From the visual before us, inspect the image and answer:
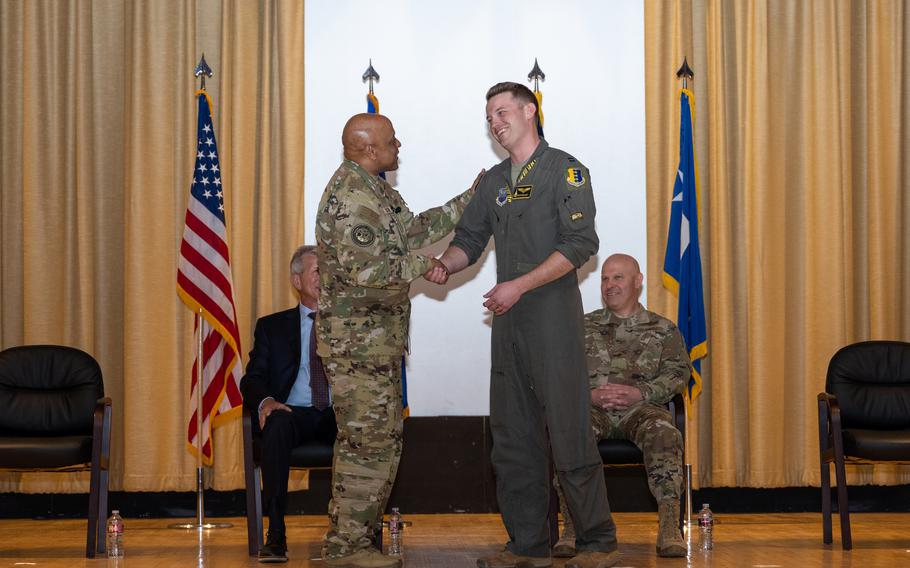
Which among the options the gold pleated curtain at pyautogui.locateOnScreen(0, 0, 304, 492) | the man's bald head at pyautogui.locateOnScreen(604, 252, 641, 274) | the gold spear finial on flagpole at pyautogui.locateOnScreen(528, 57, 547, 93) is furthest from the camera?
the gold pleated curtain at pyautogui.locateOnScreen(0, 0, 304, 492)

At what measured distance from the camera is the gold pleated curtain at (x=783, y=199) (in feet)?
21.6

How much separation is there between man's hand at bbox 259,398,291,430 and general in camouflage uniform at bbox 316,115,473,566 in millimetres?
794

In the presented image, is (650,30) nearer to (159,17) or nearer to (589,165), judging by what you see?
(589,165)

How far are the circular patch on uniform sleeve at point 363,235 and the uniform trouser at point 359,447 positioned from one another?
1.55ft

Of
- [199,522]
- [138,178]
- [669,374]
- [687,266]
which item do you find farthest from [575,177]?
[138,178]

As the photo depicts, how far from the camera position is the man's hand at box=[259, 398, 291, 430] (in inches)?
195

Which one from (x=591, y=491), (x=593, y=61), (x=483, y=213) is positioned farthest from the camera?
(x=593, y=61)

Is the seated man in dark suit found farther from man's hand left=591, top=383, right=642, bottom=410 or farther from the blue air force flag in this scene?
the blue air force flag

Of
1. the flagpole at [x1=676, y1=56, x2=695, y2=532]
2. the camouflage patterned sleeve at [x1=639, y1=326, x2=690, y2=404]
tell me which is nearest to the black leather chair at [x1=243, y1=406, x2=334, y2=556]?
the camouflage patterned sleeve at [x1=639, y1=326, x2=690, y2=404]

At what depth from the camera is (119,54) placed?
6633 millimetres

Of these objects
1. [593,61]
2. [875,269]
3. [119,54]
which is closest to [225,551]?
[119,54]

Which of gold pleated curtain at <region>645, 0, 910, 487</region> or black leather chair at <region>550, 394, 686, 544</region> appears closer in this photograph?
black leather chair at <region>550, 394, 686, 544</region>

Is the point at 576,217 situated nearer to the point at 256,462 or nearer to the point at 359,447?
the point at 359,447

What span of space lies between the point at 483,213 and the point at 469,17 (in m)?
2.73
